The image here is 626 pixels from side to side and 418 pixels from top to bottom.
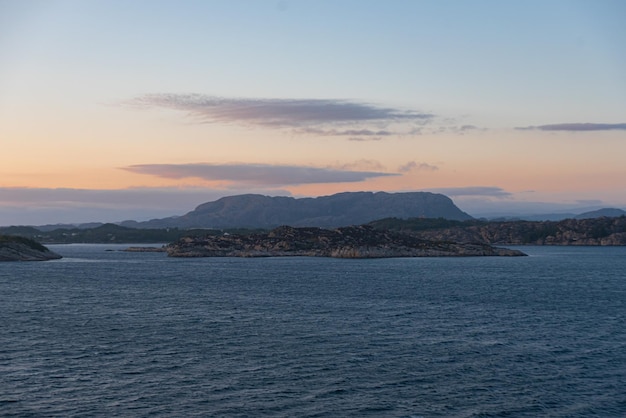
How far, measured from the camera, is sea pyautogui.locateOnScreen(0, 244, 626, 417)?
4241cm

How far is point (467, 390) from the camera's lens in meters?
45.7

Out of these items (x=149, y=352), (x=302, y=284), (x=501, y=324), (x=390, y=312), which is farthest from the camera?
(x=302, y=284)

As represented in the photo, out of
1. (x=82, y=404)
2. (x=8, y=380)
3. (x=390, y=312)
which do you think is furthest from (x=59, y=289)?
(x=82, y=404)

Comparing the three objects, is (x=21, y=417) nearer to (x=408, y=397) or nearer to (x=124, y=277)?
(x=408, y=397)

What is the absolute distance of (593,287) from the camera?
117375 mm

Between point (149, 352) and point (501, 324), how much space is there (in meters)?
36.2

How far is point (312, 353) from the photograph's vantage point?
56562 mm

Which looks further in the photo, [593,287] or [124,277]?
[124,277]

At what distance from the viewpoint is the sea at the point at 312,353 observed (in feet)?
139

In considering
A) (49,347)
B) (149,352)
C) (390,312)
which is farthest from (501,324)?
(49,347)

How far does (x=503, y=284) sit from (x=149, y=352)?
266ft

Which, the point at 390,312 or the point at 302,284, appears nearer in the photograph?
the point at 390,312

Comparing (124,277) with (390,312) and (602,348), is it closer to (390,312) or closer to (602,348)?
(390,312)

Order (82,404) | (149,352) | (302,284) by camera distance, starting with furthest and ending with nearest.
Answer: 1. (302,284)
2. (149,352)
3. (82,404)
